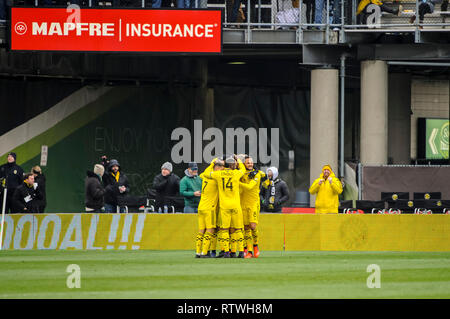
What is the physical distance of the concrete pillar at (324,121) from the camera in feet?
106

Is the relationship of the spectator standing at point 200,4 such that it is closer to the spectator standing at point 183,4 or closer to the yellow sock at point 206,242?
the spectator standing at point 183,4

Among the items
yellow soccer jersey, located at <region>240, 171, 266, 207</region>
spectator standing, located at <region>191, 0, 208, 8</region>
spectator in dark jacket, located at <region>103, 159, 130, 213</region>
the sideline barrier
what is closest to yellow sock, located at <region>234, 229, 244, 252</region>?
yellow soccer jersey, located at <region>240, 171, 266, 207</region>

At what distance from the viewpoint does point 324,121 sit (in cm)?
3231

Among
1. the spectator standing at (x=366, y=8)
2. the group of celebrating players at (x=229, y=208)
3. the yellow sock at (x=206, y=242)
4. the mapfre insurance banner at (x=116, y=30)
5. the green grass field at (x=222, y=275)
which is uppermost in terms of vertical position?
the spectator standing at (x=366, y=8)

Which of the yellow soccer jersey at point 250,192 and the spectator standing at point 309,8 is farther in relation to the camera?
the spectator standing at point 309,8

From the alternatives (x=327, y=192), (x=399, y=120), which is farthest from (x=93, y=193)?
(x=399, y=120)

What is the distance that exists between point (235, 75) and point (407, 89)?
6.55m

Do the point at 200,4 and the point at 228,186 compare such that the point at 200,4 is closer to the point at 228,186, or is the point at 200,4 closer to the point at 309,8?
the point at 309,8

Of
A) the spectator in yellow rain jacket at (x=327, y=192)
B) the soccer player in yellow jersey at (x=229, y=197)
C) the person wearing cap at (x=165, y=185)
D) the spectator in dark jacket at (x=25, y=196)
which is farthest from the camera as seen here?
the person wearing cap at (x=165, y=185)

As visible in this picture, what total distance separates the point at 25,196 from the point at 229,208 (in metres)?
7.67

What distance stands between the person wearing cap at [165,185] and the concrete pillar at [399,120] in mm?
14610

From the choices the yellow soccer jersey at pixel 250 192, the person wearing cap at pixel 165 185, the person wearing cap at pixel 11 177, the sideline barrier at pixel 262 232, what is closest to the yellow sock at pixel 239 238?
the yellow soccer jersey at pixel 250 192
